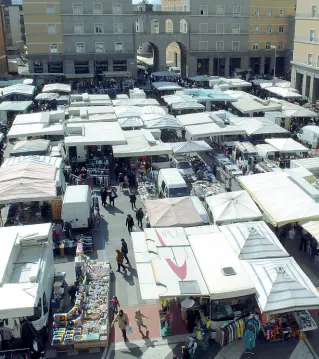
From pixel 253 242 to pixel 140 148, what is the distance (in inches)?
451

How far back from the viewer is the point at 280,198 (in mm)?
17188

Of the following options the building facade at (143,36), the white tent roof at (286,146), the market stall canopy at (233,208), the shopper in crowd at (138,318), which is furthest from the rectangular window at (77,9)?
the shopper in crowd at (138,318)

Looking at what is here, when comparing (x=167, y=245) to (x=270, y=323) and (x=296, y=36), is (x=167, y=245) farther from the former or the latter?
(x=296, y=36)

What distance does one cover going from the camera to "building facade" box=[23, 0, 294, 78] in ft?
178

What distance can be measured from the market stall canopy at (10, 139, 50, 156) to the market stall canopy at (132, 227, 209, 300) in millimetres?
11234

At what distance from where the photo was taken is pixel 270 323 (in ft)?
40.3

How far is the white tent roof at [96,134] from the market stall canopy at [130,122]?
0.83 meters

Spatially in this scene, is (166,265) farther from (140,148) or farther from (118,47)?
(118,47)

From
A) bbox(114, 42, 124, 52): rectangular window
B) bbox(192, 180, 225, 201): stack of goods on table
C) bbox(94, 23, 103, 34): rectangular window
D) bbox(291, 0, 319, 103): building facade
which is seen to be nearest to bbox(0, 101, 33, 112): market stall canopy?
bbox(192, 180, 225, 201): stack of goods on table

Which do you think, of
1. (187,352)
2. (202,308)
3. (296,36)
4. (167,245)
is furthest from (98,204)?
(296,36)

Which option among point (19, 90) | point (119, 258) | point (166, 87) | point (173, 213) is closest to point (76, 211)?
point (119, 258)

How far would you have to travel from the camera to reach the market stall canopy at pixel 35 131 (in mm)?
26219

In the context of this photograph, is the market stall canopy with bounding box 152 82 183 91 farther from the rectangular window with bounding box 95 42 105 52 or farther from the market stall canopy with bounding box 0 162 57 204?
the market stall canopy with bounding box 0 162 57 204

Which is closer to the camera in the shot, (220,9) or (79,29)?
(79,29)
